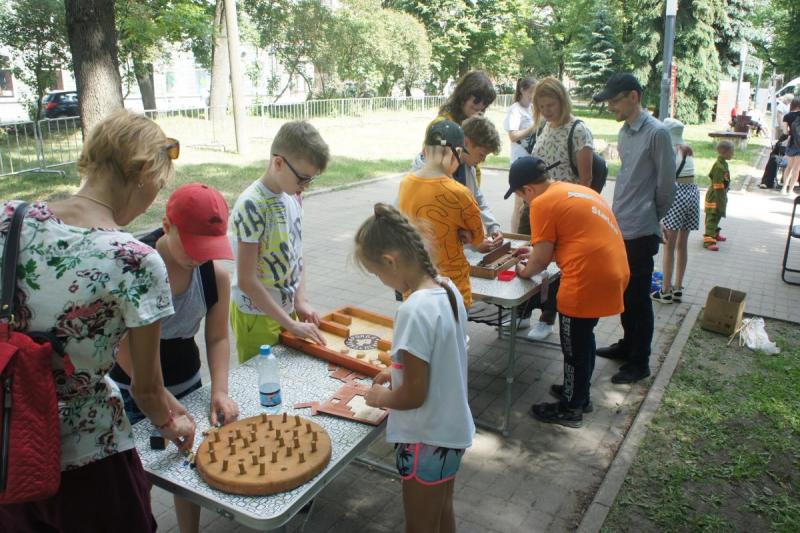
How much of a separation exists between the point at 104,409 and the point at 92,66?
8883 mm

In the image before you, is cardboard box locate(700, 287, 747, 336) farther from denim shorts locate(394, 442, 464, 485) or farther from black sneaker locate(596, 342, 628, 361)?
denim shorts locate(394, 442, 464, 485)

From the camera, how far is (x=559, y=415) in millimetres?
4094

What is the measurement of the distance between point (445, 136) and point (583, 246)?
1056mm

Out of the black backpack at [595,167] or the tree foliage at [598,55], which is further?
the tree foliage at [598,55]

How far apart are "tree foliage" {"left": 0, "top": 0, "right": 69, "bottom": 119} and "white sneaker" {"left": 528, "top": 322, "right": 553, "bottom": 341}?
53.8ft

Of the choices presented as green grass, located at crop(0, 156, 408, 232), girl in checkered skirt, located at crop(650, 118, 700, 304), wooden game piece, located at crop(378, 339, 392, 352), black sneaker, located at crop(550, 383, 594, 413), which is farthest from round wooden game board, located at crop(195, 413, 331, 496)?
green grass, located at crop(0, 156, 408, 232)

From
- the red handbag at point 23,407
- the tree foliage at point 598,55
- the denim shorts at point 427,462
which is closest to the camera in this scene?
the red handbag at point 23,407

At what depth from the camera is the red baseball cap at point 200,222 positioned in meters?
2.07

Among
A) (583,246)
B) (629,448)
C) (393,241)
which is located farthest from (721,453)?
(393,241)

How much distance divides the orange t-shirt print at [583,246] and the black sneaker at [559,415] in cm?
76

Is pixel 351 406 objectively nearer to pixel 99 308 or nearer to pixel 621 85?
pixel 99 308

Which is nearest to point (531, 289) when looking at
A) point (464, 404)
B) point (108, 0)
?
point (464, 404)

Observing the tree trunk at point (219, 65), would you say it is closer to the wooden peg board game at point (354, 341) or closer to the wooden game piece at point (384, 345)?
the wooden peg board game at point (354, 341)

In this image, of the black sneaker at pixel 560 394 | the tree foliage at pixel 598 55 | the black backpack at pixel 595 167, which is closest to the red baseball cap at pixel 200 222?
the black sneaker at pixel 560 394
